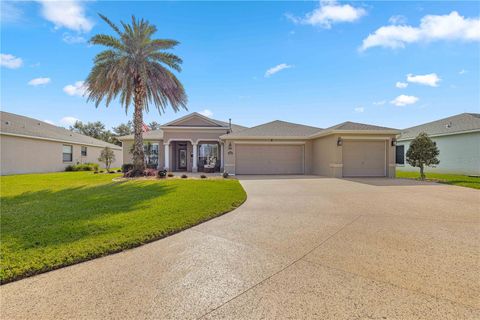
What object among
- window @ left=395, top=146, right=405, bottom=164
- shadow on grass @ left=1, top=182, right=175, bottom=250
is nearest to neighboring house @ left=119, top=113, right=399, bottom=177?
window @ left=395, top=146, right=405, bottom=164

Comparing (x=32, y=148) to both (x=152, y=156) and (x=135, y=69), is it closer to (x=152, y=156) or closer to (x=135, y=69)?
(x=152, y=156)

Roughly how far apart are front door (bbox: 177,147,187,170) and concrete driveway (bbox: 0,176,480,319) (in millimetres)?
17389

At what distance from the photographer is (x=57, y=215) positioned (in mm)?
5848

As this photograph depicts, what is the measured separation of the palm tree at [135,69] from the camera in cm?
1420

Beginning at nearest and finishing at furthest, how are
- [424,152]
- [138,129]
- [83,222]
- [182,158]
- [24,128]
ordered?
1. [83,222]
2. [424,152]
3. [138,129]
4. [24,128]
5. [182,158]

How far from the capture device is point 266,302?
7.97ft

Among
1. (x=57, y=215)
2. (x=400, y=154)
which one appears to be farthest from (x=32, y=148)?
(x=400, y=154)

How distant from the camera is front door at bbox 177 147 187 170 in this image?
2189 centimetres

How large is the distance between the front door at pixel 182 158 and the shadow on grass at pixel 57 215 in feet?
43.0

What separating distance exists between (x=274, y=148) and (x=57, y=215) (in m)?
14.3

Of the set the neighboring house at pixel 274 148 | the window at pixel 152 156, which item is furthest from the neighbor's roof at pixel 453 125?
the window at pixel 152 156

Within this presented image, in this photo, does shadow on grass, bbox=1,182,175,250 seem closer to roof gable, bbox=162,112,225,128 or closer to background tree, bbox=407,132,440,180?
roof gable, bbox=162,112,225,128

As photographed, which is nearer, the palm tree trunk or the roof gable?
the palm tree trunk

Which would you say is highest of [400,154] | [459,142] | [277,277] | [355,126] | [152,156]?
[355,126]
